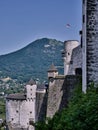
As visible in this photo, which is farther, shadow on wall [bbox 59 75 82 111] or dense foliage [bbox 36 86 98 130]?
shadow on wall [bbox 59 75 82 111]

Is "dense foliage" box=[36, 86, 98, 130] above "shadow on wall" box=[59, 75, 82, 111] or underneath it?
underneath

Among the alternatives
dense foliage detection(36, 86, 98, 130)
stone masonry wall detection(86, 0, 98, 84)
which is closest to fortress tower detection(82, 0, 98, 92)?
stone masonry wall detection(86, 0, 98, 84)

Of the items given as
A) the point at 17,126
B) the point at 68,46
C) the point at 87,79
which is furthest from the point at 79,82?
the point at 17,126

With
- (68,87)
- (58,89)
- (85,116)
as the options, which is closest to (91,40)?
(85,116)

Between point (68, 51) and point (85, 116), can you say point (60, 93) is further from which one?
point (85, 116)

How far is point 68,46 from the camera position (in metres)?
39.2

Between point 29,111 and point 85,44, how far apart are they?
41.4 metres

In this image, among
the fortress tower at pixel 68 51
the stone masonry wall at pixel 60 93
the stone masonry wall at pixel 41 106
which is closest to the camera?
the stone masonry wall at pixel 60 93

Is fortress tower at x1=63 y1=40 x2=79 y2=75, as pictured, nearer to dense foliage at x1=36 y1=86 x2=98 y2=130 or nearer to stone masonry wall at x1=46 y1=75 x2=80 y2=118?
stone masonry wall at x1=46 y1=75 x2=80 y2=118

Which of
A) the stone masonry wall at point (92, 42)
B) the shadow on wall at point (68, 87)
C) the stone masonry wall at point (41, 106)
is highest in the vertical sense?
the stone masonry wall at point (92, 42)

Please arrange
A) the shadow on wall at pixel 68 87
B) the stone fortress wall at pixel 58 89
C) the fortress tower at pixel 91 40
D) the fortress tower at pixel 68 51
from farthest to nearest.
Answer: the fortress tower at pixel 68 51 → the stone fortress wall at pixel 58 89 → the shadow on wall at pixel 68 87 → the fortress tower at pixel 91 40

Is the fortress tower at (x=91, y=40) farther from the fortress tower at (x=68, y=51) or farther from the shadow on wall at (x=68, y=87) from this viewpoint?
the fortress tower at (x=68, y=51)

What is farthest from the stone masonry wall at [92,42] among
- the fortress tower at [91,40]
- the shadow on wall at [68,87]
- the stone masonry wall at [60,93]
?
the stone masonry wall at [60,93]

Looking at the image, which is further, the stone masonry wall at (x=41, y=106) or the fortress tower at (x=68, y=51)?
the fortress tower at (x=68, y=51)
